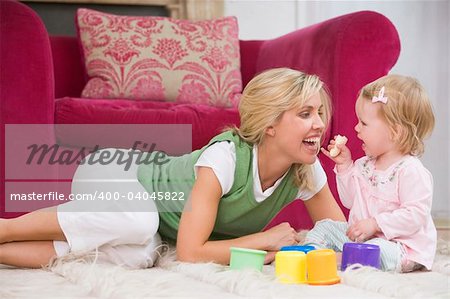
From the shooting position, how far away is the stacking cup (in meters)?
1.39

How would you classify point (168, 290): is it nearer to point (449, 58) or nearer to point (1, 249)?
point (1, 249)

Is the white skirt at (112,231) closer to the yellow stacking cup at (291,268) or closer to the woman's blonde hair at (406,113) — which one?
the yellow stacking cup at (291,268)

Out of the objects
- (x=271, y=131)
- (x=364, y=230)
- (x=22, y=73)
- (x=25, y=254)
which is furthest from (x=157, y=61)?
(x=364, y=230)

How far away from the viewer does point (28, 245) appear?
5.15 feet

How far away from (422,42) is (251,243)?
6.62ft

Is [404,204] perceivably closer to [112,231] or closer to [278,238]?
[278,238]

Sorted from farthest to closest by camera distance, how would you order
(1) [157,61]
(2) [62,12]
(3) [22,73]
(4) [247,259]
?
1. (2) [62,12]
2. (1) [157,61]
3. (3) [22,73]
4. (4) [247,259]

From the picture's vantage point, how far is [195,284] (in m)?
1.30

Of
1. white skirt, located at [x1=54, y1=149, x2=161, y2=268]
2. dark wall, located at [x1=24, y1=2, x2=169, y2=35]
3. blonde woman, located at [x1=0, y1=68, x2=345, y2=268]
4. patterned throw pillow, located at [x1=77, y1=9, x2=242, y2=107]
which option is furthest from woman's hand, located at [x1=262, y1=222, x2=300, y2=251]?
dark wall, located at [x1=24, y1=2, x2=169, y2=35]

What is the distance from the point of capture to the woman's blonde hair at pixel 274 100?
62.0 inches

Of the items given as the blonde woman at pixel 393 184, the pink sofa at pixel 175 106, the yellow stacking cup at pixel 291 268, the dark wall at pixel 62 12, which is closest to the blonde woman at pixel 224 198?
the blonde woman at pixel 393 184

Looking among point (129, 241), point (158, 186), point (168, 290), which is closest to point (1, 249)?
point (129, 241)

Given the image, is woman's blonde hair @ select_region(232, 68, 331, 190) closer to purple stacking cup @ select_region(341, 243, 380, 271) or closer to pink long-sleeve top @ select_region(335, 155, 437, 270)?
pink long-sleeve top @ select_region(335, 155, 437, 270)

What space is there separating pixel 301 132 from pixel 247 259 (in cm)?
32
